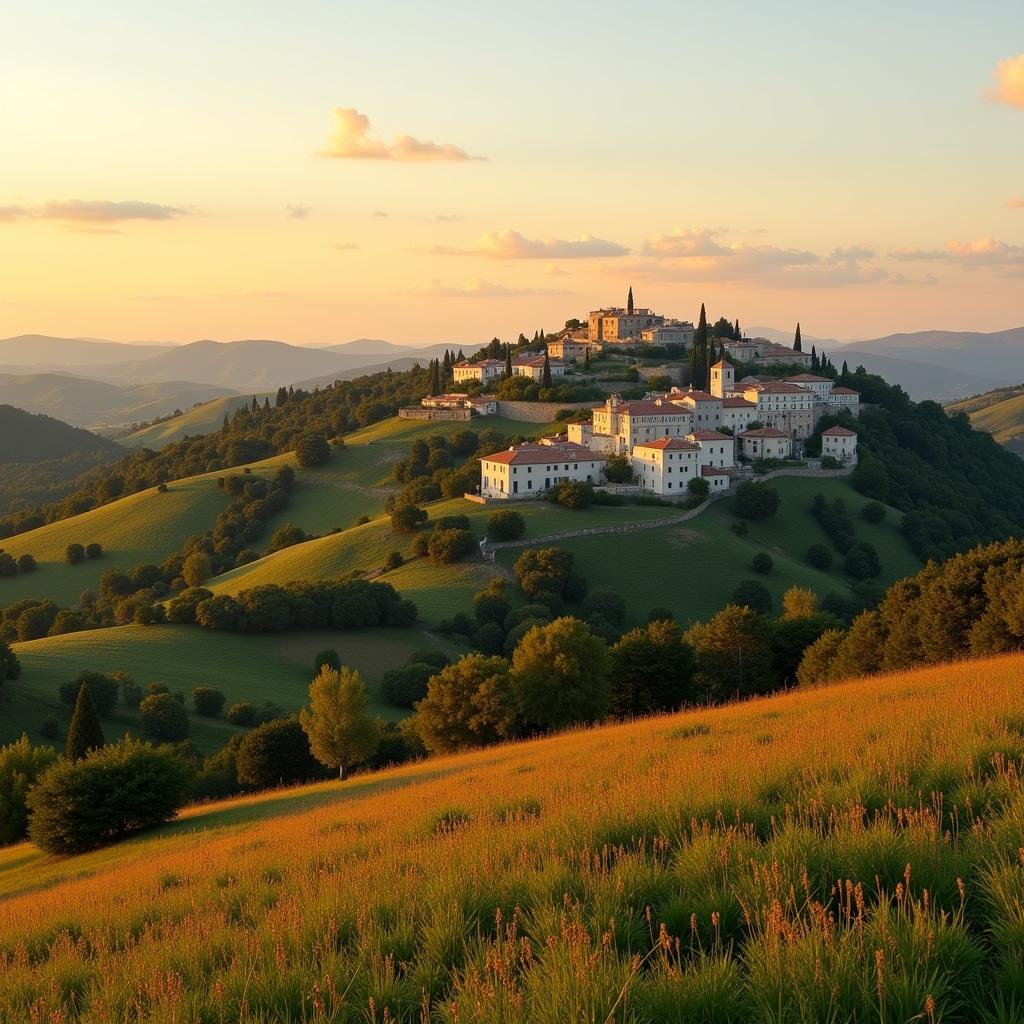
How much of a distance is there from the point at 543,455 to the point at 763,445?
2682 centimetres

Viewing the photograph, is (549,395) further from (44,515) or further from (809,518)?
(44,515)

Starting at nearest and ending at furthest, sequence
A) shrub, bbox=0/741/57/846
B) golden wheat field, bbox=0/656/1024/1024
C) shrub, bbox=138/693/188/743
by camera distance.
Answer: golden wheat field, bbox=0/656/1024/1024 → shrub, bbox=0/741/57/846 → shrub, bbox=138/693/188/743

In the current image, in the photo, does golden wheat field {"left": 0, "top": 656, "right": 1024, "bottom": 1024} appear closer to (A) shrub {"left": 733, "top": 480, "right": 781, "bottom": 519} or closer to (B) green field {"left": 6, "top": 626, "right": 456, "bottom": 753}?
(B) green field {"left": 6, "top": 626, "right": 456, "bottom": 753}

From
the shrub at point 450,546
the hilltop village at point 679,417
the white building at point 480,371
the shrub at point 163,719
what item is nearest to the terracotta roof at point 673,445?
the hilltop village at point 679,417

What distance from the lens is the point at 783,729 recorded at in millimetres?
16125

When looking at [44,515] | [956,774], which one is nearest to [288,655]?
[956,774]

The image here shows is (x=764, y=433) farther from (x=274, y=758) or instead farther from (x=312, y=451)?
(x=274, y=758)

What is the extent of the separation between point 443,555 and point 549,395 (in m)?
47.4

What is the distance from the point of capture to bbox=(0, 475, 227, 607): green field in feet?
319

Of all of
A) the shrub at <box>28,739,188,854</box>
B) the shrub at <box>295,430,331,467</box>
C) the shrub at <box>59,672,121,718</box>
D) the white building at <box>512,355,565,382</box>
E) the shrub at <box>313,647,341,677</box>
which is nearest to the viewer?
the shrub at <box>28,739,188,854</box>

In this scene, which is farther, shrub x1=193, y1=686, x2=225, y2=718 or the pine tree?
shrub x1=193, y1=686, x2=225, y2=718

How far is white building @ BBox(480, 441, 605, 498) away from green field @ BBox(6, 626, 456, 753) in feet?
88.3

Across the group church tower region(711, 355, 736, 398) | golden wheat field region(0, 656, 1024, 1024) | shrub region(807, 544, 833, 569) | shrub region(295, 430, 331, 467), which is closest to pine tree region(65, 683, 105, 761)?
golden wheat field region(0, 656, 1024, 1024)

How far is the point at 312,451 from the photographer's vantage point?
119 metres
